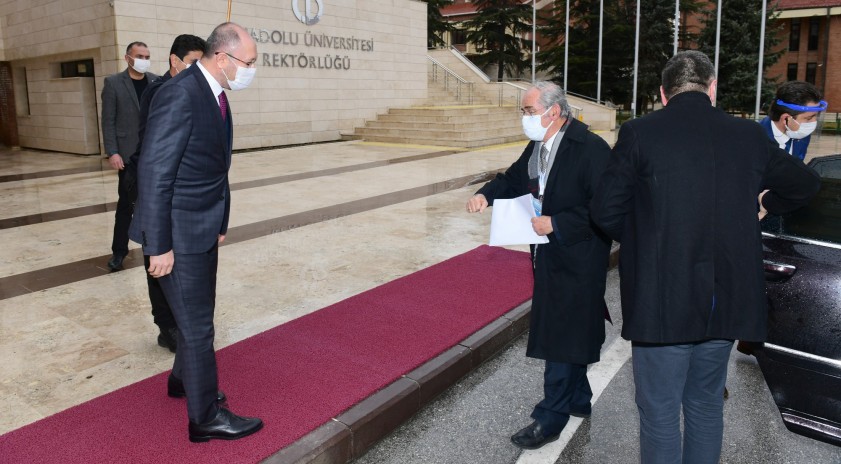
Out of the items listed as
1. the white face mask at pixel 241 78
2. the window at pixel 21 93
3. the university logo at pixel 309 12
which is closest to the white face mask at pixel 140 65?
the white face mask at pixel 241 78

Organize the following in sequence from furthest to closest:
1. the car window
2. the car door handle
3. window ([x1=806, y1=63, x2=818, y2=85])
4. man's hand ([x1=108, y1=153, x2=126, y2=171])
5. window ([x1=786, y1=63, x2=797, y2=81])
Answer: window ([x1=786, y1=63, x2=797, y2=81])
window ([x1=806, y1=63, x2=818, y2=85])
man's hand ([x1=108, y1=153, x2=126, y2=171])
the car window
the car door handle

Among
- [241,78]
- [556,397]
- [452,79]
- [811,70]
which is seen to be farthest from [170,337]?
[811,70]

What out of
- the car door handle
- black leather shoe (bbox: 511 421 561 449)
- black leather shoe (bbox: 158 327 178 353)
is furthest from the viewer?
black leather shoe (bbox: 158 327 178 353)

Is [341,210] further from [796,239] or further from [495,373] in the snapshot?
[796,239]

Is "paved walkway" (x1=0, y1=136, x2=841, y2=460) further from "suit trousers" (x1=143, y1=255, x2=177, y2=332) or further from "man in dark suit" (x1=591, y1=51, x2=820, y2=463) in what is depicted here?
"man in dark suit" (x1=591, y1=51, x2=820, y2=463)

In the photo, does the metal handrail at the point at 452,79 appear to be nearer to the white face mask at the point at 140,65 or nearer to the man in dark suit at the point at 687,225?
the white face mask at the point at 140,65

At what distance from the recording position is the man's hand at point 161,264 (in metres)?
2.72

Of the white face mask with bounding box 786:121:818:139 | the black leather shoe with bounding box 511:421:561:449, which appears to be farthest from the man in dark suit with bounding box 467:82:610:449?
the white face mask with bounding box 786:121:818:139

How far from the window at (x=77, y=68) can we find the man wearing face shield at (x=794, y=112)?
17381 millimetres

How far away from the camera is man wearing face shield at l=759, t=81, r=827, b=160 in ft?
11.6

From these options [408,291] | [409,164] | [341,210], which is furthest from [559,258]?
[409,164]

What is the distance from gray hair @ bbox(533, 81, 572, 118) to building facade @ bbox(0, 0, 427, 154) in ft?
47.4

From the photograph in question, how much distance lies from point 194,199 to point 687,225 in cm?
207

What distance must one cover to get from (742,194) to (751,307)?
1.38 feet
